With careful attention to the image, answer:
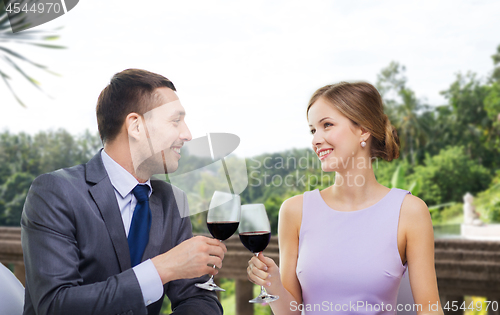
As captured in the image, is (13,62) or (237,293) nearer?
(237,293)

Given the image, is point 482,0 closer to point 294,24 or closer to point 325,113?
point 294,24

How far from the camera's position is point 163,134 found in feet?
3.10

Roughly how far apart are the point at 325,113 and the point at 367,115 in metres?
0.14

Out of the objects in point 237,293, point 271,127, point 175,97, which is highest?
point 175,97

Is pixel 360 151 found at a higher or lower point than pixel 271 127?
higher

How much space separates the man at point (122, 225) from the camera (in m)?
0.90

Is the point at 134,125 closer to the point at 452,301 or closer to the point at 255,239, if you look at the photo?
the point at 255,239

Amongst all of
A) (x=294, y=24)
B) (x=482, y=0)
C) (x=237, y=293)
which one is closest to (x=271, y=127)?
(x=294, y=24)

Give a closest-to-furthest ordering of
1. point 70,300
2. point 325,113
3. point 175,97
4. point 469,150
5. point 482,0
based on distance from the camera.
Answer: point 70,300, point 175,97, point 325,113, point 469,150, point 482,0

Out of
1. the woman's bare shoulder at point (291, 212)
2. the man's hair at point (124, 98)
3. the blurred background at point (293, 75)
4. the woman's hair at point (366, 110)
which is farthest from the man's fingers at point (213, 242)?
the blurred background at point (293, 75)

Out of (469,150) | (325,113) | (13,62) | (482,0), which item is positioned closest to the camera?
(325,113)

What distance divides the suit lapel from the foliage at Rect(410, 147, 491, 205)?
2109 cm

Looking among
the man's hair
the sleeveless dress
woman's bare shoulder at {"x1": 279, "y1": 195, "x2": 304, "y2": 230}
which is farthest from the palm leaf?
the sleeveless dress

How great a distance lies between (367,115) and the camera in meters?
1.30
